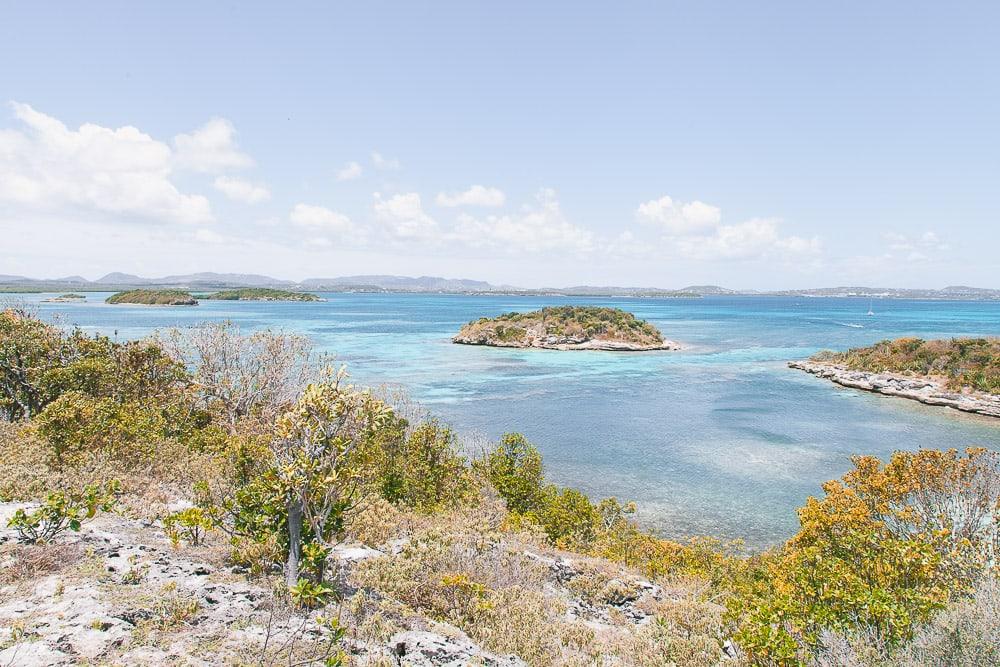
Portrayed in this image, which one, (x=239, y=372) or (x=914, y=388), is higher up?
(x=239, y=372)

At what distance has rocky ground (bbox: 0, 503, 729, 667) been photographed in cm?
723

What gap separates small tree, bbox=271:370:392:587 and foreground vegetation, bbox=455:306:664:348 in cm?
8012

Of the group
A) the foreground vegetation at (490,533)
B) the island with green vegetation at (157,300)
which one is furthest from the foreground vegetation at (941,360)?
the island with green vegetation at (157,300)

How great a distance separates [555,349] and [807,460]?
2247 inches

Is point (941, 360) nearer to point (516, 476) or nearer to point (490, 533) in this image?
point (516, 476)

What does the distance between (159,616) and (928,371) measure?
69239 mm

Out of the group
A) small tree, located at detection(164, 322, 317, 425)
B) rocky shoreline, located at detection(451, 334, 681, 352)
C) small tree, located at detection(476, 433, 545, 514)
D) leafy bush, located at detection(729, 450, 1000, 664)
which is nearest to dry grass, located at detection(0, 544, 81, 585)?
leafy bush, located at detection(729, 450, 1000, 664)

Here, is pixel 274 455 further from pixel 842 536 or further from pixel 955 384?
pixel 955 384

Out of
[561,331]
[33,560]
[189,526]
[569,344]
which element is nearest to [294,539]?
[189,526]

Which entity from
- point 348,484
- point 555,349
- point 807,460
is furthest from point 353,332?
point 348,484

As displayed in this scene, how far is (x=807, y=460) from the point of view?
3109 cm

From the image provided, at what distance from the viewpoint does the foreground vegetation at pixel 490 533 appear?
895 cm

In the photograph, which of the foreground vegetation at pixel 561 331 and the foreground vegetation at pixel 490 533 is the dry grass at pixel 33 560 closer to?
the foreground vegetation at pixel 490 533

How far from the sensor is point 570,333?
90562 millimetres
